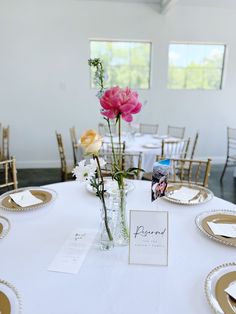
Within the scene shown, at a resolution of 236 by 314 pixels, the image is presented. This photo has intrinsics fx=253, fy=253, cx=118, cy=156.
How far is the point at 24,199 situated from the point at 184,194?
90cm

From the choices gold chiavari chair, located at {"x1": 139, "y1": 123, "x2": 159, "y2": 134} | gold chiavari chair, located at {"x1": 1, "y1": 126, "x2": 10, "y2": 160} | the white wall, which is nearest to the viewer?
gold chiavari chair, located at {"x1": 1, "y1": 126, "x2": 10, "y2": 160}

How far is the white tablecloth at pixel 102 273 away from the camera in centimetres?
74

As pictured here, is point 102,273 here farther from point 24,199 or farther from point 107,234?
point 24,199

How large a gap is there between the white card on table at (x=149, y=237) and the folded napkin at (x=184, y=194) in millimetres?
528

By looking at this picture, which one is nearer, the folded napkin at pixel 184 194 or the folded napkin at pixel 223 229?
the folded napkin at pixel 223 229

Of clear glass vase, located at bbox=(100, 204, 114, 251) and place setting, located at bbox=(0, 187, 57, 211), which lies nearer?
clear glass vase, located at bbox=(100, 204, 114, 251)

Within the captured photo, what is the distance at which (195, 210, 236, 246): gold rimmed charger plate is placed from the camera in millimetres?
1031

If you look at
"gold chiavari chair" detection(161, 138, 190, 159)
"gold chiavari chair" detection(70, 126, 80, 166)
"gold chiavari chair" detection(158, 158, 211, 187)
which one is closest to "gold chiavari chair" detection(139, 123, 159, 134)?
"gold chiavari chair" detection(161, 138, 190, 159)

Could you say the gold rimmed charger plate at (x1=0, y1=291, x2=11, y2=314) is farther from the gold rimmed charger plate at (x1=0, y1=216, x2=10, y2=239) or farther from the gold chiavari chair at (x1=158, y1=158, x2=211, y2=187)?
the gold chiavari chair at (x1=158, y1=158, x2=211, y2=187)

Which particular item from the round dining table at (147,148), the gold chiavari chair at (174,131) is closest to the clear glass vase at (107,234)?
the round dining table at (147,148)

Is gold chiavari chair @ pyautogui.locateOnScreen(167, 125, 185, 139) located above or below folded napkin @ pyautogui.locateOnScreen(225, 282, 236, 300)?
above

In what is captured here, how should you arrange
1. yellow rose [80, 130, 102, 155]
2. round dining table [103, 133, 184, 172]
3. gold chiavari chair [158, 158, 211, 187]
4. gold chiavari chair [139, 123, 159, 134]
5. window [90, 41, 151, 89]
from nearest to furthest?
yellow rose [80, 130, 102, 155] → gold chiavari chair [158, 158, 211, 187] → round dining table [103, 133, 184, 172] → gold chiavari chair [139, 123, 159, 134] → window [90, 41, 151, 89]

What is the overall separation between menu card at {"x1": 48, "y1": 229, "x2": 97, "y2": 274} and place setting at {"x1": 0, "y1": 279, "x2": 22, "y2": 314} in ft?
0.47

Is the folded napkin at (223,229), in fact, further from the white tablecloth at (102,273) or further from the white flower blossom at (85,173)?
the white flower blossom at (85,173)
